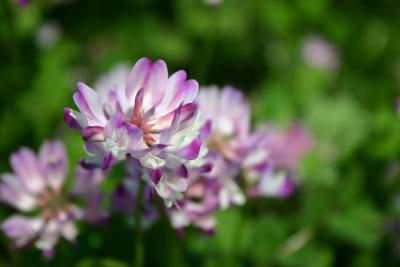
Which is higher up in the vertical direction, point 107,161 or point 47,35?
point 107,161

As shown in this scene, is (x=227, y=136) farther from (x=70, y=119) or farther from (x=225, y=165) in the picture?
(x=70, y=119)

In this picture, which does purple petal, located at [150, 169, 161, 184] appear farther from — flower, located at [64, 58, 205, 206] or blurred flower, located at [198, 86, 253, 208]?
blurred flower, located at [198, 86, 253, 208]

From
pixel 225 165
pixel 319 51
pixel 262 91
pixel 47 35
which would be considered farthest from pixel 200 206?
pixel 319 51

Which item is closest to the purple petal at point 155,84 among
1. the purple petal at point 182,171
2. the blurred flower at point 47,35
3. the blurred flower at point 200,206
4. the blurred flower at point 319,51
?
the purple petal at point 182,171

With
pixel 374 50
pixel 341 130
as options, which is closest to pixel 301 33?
pixel 374 50

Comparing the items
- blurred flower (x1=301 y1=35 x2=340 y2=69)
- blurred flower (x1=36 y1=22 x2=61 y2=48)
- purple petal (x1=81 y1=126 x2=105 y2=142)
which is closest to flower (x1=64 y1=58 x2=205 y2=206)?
purple petal (x1=81 y1=126 x2=105 y2=142)

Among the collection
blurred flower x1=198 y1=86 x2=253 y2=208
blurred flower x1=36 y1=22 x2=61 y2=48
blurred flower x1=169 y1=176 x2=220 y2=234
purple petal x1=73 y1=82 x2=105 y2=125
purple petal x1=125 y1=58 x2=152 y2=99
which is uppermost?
purple petal x1=125 y1=58 x2=152 y2=99
